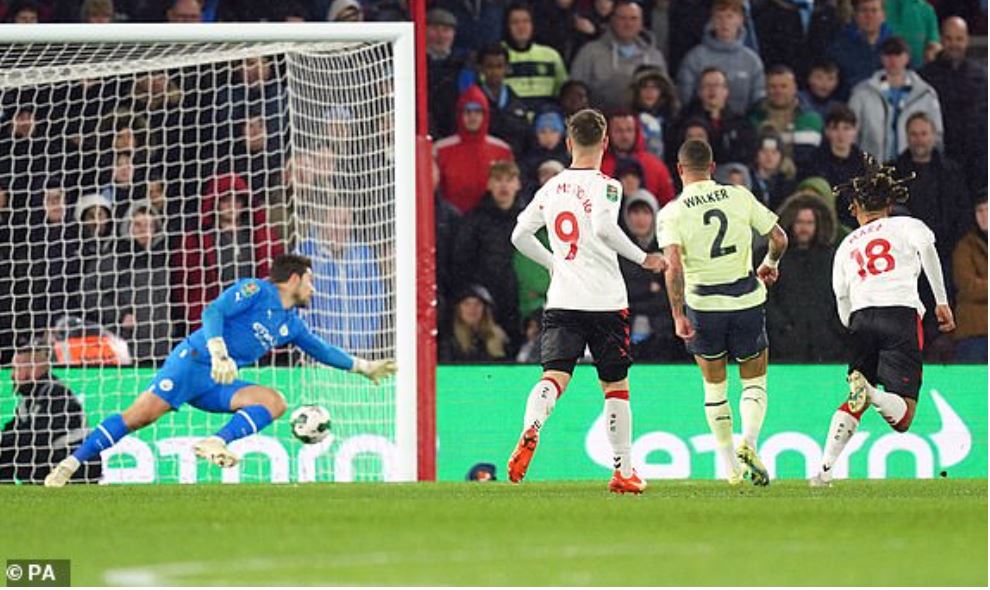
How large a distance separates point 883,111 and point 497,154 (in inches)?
125

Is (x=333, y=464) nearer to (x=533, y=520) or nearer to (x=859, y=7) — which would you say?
(x=533, y=520)

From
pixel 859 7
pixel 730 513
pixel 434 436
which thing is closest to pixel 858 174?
pixel 859 7

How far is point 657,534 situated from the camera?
8.93m

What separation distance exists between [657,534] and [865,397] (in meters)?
3.64

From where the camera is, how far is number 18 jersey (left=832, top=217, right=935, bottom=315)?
12.3 m

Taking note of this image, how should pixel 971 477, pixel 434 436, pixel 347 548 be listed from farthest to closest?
pixel 971 477, pixel 434 436, pixel 347 548

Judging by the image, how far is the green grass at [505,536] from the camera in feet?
24.7

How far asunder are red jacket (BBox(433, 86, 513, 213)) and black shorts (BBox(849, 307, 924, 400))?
484 cm

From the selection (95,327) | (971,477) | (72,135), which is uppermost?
(72,135)

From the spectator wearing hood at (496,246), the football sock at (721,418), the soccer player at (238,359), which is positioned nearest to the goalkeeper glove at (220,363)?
the soccer player at (238,359)

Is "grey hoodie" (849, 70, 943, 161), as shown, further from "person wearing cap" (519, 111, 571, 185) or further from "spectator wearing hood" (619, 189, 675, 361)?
"person wearing cap" (519, 111, 571, 185)

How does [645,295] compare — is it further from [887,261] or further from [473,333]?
[887,261]

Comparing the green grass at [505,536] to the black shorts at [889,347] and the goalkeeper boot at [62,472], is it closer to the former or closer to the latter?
the black shorts at [889,347]

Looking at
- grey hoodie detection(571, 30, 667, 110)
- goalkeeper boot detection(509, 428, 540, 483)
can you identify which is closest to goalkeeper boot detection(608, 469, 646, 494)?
goalkeeper boot detection(509, 428, 540, 483)
